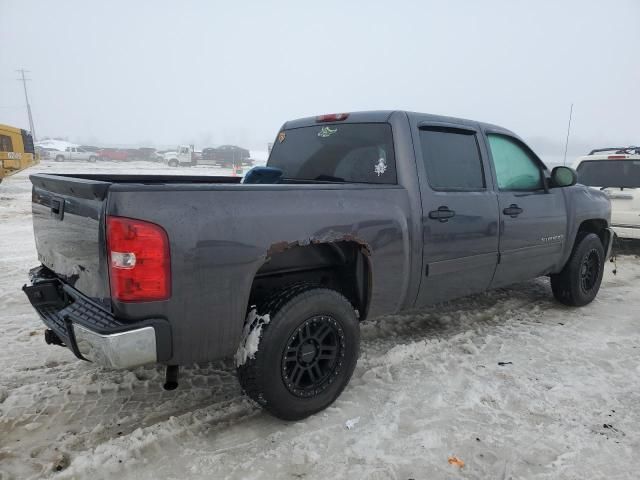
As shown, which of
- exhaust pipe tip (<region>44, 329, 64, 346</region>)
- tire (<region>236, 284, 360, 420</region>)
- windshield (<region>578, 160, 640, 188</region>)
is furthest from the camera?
windshield (<region>578, 160, 640, 188</region>)

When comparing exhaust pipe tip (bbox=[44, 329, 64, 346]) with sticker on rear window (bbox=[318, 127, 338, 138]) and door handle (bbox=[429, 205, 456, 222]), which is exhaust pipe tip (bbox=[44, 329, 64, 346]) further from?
door handle (bbox=[429, 205, 456, 222])

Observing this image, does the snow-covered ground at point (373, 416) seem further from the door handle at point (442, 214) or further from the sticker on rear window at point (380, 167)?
the sticker on rear window at point (380, 167)

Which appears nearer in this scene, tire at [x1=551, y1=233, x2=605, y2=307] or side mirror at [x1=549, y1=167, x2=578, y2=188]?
side mirror at [x1=549, y1=167, x2=578, y2=188]

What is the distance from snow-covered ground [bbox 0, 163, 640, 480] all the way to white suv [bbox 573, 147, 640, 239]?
12.5ft

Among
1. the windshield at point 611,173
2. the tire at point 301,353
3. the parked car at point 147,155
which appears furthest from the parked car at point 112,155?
the tire at point 301,353

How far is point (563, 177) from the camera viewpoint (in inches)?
168

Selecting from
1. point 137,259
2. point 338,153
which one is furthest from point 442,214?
point 137,259

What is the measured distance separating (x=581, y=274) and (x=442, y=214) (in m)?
2.61

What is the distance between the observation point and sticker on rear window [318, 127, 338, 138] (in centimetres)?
362

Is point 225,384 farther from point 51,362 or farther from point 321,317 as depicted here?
point 51,362

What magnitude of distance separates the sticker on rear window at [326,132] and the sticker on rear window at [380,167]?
0.57 metres

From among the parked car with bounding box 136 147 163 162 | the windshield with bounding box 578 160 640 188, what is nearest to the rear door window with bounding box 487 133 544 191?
the windshield with bounding box 578 160 640 188

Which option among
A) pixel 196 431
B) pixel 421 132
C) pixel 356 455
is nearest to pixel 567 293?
pixel 421 132

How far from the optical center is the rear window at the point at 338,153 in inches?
127
